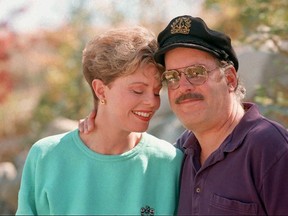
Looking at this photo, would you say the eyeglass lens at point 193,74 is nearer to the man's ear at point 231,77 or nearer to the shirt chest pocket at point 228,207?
the man's ear at point 231,77

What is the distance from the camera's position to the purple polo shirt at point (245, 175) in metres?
3.03

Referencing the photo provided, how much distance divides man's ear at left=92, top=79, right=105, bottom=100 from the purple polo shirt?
0.57m

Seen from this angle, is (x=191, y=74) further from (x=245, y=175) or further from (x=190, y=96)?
(x=245, y=175)

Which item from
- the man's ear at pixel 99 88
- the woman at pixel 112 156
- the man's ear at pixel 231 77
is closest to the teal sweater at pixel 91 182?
the woman at pixel 112 156

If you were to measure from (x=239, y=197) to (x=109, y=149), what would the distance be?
73cm

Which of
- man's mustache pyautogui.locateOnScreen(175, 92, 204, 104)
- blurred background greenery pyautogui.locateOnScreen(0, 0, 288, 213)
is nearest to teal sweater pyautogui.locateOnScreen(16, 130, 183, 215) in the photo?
man's mustache pyautogui.locateOnScreen(175, 92, 204, 104)

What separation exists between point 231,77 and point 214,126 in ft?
0.89

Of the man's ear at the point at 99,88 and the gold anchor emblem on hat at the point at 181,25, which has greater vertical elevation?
the gold anchor emblem on hat at the point at 181,25

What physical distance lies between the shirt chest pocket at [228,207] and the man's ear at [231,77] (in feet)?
1.91

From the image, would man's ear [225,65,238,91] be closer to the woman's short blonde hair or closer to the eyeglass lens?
the eyeglass lens

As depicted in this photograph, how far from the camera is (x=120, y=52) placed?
3352 millimetres

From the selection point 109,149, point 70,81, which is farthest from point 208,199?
point 70,81

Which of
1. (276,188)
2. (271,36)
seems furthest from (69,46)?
(276,188)

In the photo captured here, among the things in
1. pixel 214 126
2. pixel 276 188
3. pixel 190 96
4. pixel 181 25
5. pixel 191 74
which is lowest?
pixel 276 188
